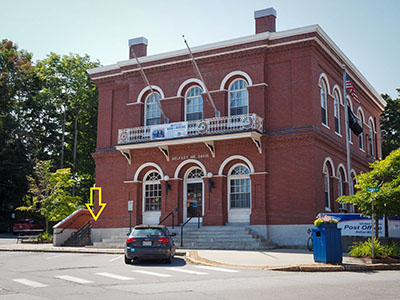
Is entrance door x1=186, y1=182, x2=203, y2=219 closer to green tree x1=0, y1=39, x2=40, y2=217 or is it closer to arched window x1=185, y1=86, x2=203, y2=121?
arched window x1=185, y1=86, x2=203, y2=121

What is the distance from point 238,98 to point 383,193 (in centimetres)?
1153

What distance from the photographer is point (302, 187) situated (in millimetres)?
23344

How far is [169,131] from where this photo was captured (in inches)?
1027

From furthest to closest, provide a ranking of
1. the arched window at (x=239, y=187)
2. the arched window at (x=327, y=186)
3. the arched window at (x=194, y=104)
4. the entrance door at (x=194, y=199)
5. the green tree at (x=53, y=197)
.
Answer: the green tree at (x=53, y=197) < the arched window at (x=194, y=104) < the entrance door at (x=194, y=199) < the arched window at (x=327, y=186) < the arched window at (x=239, y=187)

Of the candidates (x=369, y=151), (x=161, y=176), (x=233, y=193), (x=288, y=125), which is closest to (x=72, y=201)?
(x=161, y=176)

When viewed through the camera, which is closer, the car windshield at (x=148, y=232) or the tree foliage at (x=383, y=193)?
the tree foliage at (x=383, y=193)

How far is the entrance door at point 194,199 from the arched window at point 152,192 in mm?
1920

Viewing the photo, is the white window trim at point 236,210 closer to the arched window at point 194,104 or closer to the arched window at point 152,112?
the arched window at point 194,104

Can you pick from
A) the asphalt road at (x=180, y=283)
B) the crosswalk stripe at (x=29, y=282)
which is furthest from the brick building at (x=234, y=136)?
the crosswalk stripe at (x=29, y=282)

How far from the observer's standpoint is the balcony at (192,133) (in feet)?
78.6

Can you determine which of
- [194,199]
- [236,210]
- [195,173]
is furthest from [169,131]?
[236,210]

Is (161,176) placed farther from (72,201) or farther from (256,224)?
(72,201)

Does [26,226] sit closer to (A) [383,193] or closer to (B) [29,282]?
(B) [29,282]

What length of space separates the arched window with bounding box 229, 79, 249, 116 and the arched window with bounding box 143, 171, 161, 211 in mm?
5878
